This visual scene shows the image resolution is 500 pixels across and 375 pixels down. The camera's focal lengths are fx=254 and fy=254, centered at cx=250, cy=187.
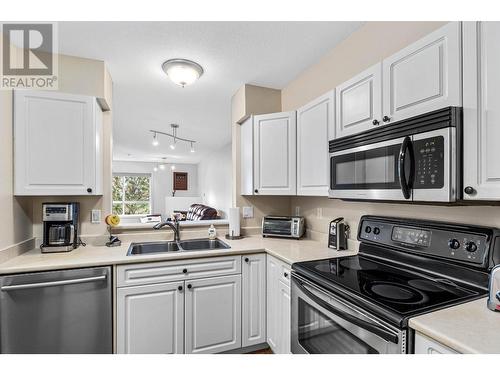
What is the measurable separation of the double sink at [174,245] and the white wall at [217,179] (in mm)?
3011

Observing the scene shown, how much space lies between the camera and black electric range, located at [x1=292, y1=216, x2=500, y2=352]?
102 cm

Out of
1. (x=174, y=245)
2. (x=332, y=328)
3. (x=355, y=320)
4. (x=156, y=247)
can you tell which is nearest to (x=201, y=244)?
(x=174, y=245)

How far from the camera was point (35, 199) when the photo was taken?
2.06m

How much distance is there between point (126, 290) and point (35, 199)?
1154mm

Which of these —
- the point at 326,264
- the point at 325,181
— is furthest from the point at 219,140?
the point at 326,264

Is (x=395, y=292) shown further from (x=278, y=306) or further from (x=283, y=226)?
(x=283, y=226)

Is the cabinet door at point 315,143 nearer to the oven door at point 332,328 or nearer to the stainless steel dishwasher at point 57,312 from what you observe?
the oven door at point 332,328

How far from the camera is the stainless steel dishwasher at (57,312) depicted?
147 cm

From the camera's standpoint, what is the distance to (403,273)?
1371 millimetres

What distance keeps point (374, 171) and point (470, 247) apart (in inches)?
20.8

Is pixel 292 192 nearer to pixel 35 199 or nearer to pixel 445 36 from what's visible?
pixel 445 36

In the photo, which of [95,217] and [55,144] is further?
[95,217]

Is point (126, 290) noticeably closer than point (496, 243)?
No
